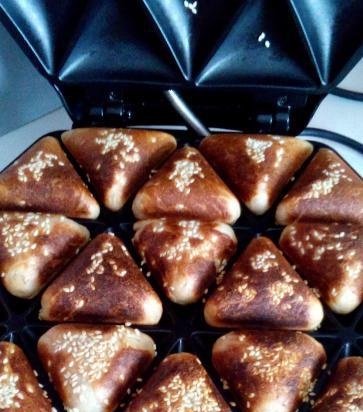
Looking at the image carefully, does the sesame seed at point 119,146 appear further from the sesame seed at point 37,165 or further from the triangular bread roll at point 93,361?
the triangular bread roll at point 93,361

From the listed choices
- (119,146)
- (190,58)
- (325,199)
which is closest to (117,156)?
(119,146)

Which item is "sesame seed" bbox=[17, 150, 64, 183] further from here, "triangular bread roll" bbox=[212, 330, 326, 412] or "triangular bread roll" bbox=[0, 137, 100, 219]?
"triangular bread roll" bbox=[212, 330, 326, 412]

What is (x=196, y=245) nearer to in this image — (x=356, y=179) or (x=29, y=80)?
(x=356, y=179)

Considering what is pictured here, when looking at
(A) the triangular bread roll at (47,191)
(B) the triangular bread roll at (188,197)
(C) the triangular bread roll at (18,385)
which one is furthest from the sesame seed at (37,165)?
(C) the triangular bread roll at (18,385)

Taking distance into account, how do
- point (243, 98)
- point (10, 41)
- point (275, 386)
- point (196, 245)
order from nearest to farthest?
point (275, 386) < point (196, 245) < point (243, 98) < point (10, 41)

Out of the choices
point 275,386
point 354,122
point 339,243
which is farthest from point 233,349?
point 354,122

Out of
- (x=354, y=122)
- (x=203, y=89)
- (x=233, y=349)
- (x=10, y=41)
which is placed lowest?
(x=354, y=122)
